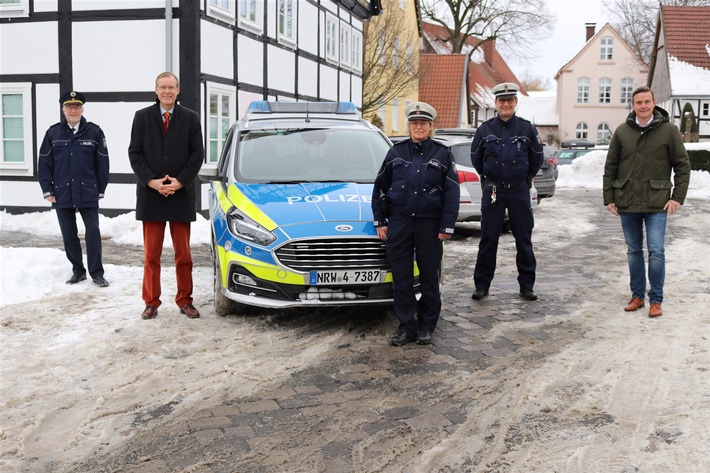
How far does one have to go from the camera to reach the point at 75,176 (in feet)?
28.5

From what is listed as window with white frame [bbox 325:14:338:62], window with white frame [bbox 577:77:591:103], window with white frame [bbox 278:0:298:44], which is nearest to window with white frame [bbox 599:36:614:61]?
window with white frame [bbox 577:77:591:103]

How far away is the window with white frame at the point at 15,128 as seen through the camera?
53.5 feet

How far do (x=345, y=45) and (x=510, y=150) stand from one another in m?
19.7

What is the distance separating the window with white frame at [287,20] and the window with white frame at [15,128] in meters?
6.54

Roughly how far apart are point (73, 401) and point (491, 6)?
49.8 m

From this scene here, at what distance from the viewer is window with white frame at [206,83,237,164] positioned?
646 inches

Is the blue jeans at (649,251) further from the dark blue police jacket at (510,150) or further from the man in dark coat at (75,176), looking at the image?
the man in dark coat at (75,176)

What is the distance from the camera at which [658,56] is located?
162 feet

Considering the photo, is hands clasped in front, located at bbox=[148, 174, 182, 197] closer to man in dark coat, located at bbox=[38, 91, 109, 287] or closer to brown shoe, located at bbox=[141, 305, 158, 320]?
brown shoe, located at bbox=[141, 305, 158, 320]

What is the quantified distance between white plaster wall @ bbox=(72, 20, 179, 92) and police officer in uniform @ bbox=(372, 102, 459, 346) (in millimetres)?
10151

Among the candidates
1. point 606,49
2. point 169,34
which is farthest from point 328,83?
point 606,49

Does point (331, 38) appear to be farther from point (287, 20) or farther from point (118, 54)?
point (118, 54)

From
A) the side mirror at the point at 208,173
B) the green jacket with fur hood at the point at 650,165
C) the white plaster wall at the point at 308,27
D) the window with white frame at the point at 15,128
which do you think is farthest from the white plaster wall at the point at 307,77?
the green jacket with fur hood at the point at 650,165

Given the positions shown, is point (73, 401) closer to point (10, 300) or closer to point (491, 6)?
point (10, 300)
